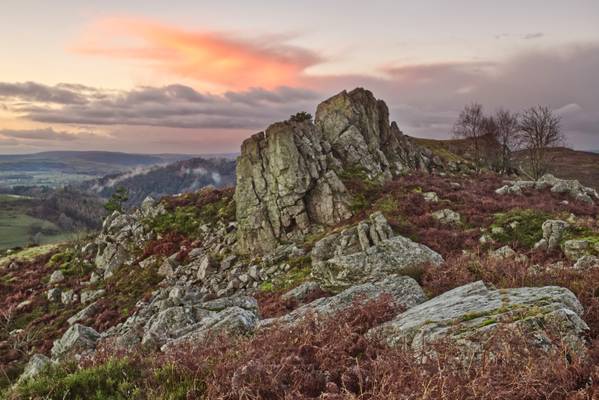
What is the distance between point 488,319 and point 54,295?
39582 mm

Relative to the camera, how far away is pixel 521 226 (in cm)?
2489

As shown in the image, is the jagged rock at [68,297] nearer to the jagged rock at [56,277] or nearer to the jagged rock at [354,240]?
the jagged rock at [56,277]

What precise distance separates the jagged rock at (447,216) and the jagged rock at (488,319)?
20.0 meters

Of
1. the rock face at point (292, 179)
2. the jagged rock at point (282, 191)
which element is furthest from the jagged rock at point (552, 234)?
the rock face at point (292, 179)

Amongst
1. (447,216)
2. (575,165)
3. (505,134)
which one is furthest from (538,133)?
(575,165)

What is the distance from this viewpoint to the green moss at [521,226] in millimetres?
23278

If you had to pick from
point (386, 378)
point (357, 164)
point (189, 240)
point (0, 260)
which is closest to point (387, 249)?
point (386, 378)

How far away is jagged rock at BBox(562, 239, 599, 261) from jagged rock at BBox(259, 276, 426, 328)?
12.4 meters

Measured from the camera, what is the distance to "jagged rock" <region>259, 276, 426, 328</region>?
10.3 meters

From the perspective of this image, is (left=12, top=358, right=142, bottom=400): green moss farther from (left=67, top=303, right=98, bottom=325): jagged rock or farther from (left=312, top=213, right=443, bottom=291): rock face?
(left=67, top=303, right=98, bottom=325): jagged rock

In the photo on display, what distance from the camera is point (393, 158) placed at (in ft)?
176

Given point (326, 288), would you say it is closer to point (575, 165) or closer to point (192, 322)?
point (192, 322)

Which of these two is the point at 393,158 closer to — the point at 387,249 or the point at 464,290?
the point at 387,249

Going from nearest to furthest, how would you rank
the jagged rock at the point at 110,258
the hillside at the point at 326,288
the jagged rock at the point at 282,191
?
the hillside at the point at 326,288 → the jagged rock at the point at 282,191 → the jagged rock at the point at 110,258
